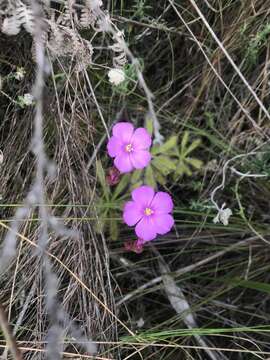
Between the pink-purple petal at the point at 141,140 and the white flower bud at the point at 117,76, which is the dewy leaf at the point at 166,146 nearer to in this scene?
the pink-purple petal at the point at 141,140

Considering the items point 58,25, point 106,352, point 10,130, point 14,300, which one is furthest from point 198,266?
point 58,25

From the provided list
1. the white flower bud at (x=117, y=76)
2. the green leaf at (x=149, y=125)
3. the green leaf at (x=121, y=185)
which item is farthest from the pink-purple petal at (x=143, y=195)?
the white flower bud at (x=117, y=76)

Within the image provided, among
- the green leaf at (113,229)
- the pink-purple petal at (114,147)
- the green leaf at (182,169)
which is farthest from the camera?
the green leaf at (182,169)

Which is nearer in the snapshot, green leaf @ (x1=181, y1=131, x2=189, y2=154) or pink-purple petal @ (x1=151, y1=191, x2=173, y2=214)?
pink-purple petal @ (x1=151, y1=191, x2=173, y2=214)

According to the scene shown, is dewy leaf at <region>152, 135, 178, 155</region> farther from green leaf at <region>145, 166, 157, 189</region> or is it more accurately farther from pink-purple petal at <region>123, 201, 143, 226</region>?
pink-purple petal at <region>123, 201, 143, 226</region>

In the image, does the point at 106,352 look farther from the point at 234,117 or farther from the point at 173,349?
the point at 234,117

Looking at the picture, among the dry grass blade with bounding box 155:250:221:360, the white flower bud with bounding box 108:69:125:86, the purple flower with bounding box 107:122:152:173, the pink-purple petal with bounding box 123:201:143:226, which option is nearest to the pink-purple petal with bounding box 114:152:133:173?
the purple flower with bounding box 107:122:152:173

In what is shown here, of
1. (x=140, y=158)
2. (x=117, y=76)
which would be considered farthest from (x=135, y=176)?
(x=117, y=76)

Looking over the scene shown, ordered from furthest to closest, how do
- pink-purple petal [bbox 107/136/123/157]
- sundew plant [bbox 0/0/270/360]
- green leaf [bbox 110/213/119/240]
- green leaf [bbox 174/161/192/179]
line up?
1. green leaf [bbox 174/161/192/179]
2. green leaf [bbox 110/213/119/240]
3. pink-purple petal [bbox 107/136/123/157]
4. sundew plant [bbox 0/0/270/360]
